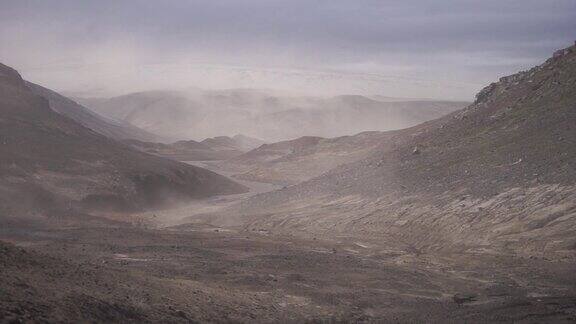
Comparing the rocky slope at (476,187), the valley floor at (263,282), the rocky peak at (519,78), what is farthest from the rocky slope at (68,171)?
the rocky peak at (519,78)

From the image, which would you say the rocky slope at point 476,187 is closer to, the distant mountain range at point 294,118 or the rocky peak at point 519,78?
the rocky peak at point 519,78

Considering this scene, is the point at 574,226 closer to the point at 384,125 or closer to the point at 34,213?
the point at 34,213

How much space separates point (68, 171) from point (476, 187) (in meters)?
26.8

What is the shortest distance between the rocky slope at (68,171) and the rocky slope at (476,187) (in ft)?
31.8

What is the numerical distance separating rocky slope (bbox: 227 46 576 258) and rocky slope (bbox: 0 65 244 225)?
9684 millimetres

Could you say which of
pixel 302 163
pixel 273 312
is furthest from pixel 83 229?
pixel 302 163

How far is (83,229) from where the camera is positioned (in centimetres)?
2403

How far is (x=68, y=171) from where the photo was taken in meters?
39.3

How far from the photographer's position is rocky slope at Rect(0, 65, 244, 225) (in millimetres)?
34344

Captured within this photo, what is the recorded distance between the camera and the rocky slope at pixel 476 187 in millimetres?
20242

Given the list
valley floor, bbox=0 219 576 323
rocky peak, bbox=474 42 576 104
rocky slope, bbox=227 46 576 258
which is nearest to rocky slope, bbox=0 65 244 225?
rocky slope, bbox=227 46 576 258

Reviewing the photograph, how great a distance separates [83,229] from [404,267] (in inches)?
524

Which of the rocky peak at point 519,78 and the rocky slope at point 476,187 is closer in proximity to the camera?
the rocky slope at point 476,187

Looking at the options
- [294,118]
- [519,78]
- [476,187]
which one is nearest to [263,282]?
[476,187]
